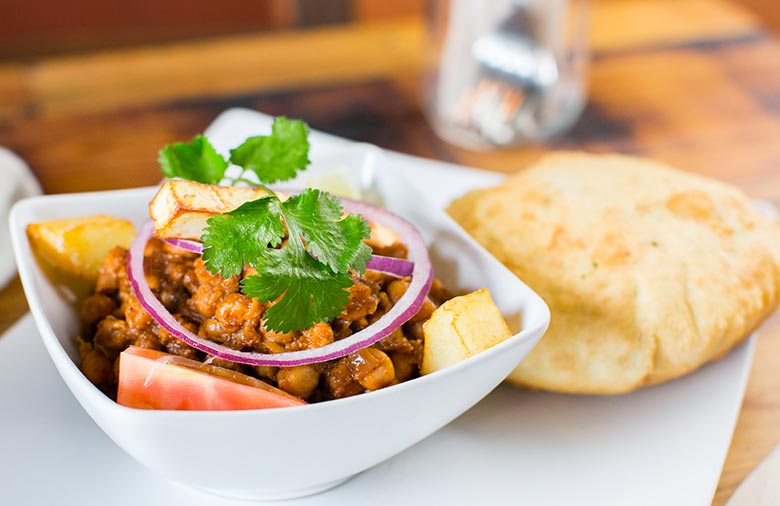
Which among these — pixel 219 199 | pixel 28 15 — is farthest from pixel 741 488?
pixel 28 15

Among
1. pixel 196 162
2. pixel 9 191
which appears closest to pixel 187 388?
pixel 196 162

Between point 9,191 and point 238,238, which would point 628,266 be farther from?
point 9,191

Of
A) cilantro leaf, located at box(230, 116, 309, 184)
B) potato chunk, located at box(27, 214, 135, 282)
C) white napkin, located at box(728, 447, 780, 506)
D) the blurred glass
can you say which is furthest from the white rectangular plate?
the blurred glass

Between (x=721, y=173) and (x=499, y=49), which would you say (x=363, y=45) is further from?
(x=721, y=173)

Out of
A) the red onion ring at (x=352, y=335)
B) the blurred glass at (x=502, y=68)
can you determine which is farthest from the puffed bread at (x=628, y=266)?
the blurred glass at (x=502, y=68)

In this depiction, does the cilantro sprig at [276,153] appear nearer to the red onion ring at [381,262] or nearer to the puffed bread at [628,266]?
the red onion ring at [381,262]

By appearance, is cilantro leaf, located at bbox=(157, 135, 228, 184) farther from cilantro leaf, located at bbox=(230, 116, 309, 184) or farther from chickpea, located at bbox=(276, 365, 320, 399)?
chickpea, located at bbox=(276, 365, 320, 399)

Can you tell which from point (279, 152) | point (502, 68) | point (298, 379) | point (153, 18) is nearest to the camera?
point (298, 379)
